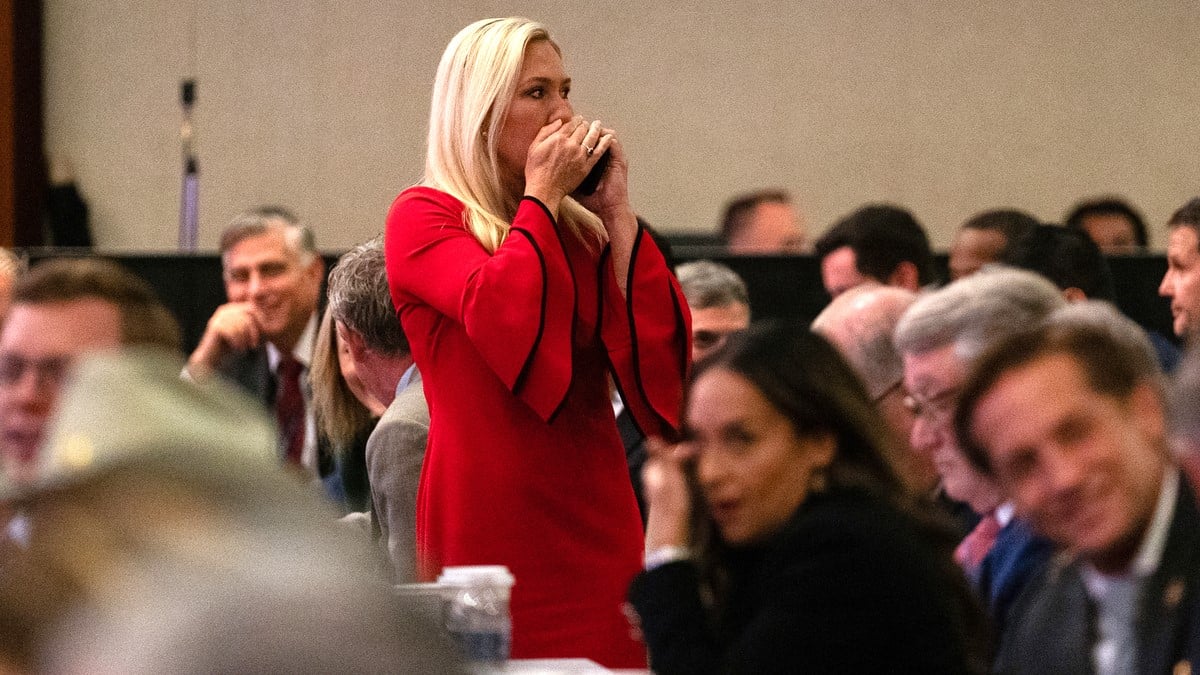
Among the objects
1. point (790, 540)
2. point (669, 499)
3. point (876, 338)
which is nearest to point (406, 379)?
point (876, 338)

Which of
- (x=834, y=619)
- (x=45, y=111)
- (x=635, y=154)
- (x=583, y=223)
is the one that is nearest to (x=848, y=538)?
(x=834, y=619)

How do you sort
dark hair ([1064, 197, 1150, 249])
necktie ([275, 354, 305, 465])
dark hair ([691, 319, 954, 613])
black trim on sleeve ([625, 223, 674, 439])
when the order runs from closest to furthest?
dark hair ([691, 319, 954, 613]) → black trim on sleeve ([625, 223, 674, 439]) → necktie ([275, 354, 305, 465]) → dark hair ([1064, 197, 1150, 249])

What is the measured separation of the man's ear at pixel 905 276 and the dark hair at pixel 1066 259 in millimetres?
797

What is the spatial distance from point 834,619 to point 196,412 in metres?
1.20

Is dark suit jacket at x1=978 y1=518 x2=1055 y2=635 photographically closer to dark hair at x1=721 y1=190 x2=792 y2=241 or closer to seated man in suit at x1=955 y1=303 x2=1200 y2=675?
seated man in suit at x1=955 y1=303 x2=1200 y2=675

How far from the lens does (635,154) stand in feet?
27.1

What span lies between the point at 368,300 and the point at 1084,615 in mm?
1444

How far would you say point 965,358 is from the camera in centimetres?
262

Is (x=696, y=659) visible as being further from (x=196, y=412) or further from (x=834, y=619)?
(x=196, y=412)

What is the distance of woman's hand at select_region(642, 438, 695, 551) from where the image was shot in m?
1.99

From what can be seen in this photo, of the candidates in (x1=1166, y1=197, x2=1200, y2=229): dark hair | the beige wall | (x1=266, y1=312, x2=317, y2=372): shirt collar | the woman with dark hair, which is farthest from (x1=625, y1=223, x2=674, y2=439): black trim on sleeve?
the beige wall

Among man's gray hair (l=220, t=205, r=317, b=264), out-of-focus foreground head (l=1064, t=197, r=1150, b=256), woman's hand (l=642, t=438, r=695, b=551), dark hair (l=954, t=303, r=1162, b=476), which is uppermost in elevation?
dark hair (l=954, t=303, r=1162, b=476)

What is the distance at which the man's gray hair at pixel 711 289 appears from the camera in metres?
4.50

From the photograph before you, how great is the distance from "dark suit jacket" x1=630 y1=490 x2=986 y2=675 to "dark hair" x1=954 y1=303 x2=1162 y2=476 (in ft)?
0.42
